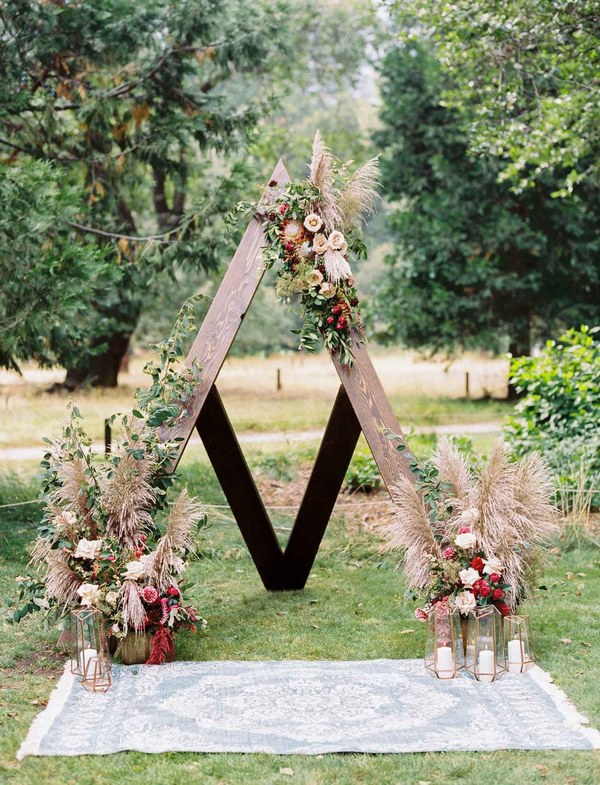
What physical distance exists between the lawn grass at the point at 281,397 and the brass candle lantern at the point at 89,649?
7.49m

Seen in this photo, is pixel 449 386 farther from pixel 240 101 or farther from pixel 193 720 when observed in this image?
pixel 193 720

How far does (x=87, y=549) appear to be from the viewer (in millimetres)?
4289

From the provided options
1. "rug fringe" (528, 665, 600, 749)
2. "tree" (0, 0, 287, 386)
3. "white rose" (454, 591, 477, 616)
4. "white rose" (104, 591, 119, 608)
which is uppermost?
"tree" (0, 0, 287, 386)

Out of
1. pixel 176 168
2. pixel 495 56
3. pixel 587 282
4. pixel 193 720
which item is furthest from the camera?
pixel 587 282

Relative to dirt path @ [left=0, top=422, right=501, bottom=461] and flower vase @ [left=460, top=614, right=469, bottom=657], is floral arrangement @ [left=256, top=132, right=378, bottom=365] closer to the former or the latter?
flower vase @ [left=460, top=614, right=469, bottom=657]

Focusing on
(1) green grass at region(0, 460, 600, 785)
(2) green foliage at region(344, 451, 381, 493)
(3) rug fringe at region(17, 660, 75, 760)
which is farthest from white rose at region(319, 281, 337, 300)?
(2) green foliage at region(344, 451, 381, 493)

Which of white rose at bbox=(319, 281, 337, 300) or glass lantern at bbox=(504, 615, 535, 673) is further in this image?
white rose at bbox=(319, 281, 337, 300)

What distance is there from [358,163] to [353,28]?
306cm

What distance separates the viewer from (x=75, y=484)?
14.6 ft

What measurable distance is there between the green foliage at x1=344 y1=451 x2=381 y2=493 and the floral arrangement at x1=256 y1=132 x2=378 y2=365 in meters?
3.80

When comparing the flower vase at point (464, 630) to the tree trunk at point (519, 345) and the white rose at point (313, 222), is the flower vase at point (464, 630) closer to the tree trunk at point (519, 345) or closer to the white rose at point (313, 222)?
the white rose at point (313, 222)

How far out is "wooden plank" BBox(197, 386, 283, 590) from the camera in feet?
17.0

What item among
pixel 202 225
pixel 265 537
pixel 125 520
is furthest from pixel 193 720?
pixel 202 225

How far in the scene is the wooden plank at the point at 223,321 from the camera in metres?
4.64
